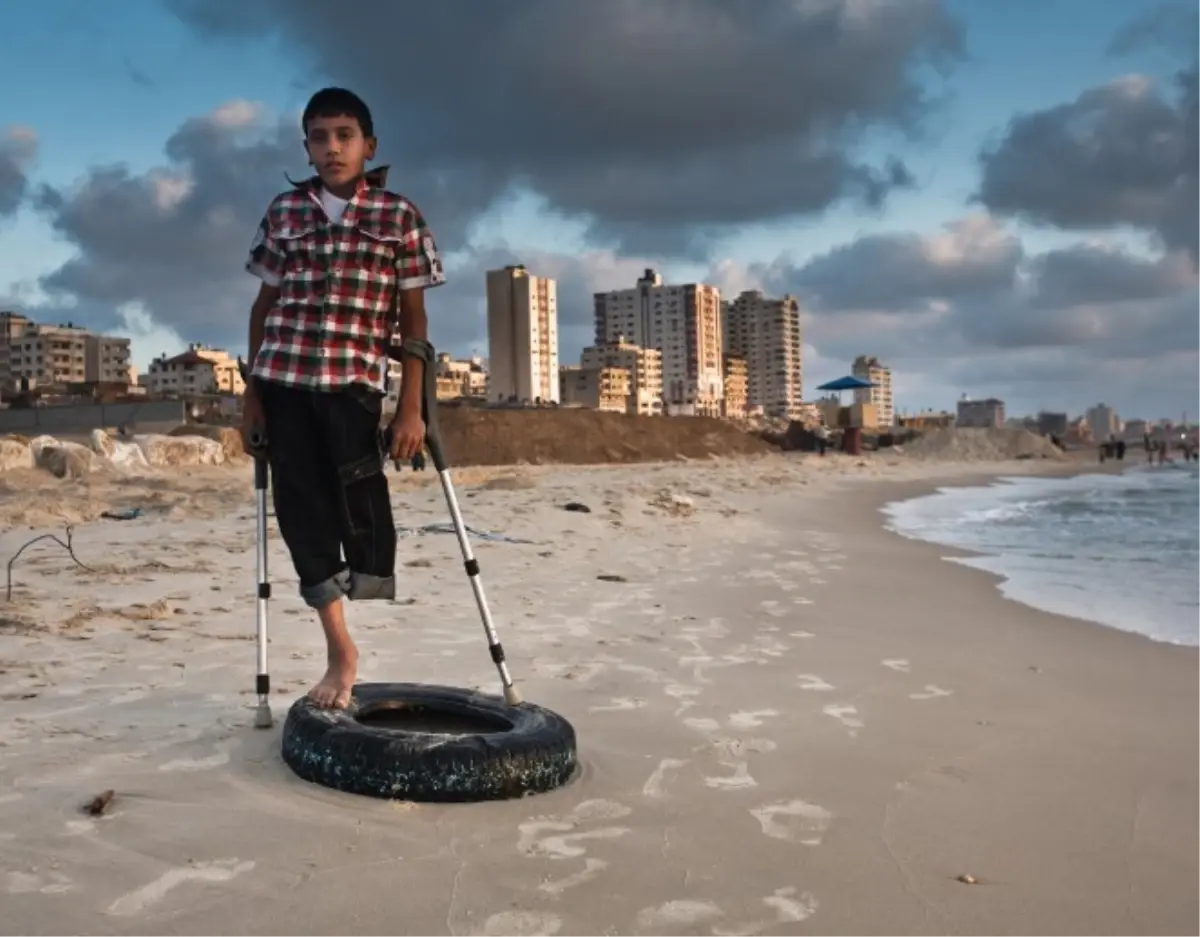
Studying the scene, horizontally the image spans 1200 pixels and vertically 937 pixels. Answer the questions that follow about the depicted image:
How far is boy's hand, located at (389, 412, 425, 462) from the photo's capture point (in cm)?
295

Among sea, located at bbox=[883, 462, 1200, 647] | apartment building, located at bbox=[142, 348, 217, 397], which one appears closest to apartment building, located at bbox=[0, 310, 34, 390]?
apartment building, located at bbox=[142, 348, 217, 397]

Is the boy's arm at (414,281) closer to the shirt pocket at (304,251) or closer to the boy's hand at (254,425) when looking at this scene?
the shirt pocket at (304,251)

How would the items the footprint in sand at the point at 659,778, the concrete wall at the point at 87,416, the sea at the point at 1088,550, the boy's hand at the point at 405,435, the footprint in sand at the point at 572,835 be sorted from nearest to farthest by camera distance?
the footprint in sand at the point at 572,835 < the footprint in sand at the point at 659,778 < the boy's hand at the point at 405,435 < the sea at the point at 1088,550 < the concrete wall at the point at 87,416

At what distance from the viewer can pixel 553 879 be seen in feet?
6.93

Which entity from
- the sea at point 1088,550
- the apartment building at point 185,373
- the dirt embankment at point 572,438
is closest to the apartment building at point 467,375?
the apartment building at point 185,373

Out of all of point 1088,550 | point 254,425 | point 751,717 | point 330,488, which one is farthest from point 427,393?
point 1088,550

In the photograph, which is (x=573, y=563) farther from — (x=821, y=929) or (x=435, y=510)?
(x=821, y=929)

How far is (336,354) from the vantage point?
9.71ft

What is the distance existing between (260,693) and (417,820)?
3.16 feet

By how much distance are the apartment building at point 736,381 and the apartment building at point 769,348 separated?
1480mm

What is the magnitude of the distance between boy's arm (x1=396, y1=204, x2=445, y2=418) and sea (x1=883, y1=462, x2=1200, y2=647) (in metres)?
4.69

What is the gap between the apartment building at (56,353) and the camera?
395 ft

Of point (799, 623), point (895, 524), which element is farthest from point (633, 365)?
point (799, 623)

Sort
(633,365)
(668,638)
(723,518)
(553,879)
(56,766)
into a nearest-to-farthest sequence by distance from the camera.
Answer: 1. (553,879)
2. (56,766)
3. (668,638)
4. (723,518)
5. (633,365)
